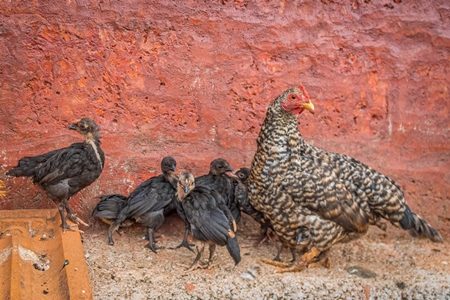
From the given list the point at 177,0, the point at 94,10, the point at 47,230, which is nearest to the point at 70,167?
the point at 47,230

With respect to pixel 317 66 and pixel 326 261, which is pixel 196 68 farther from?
pixel 326 261

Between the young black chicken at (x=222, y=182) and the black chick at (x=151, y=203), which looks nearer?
the black chick at (x=151, y=203)

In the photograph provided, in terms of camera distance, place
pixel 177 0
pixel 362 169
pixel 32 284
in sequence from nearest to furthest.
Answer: pixel 32 284
pixel 362 169
pixel 177 0

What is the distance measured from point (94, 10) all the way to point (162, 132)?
135cm

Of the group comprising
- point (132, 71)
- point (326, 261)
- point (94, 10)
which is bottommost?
point (326, 261)

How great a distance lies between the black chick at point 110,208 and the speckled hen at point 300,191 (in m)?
1.22

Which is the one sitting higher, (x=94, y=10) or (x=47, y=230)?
(x=94, y=10)

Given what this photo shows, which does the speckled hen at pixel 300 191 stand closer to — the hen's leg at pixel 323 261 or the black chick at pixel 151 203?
the hen's leg at pixel 323 261

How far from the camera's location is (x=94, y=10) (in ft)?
19.5

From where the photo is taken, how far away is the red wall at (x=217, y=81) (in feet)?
19.3

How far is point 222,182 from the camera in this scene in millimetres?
5973

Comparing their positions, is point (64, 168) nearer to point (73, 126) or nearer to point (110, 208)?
point (73, 126)

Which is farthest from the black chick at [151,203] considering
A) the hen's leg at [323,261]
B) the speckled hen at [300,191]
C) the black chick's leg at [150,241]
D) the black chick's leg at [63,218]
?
the hen's leg at [323,261]

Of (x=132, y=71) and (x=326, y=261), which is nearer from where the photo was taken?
(x=326, y=261)
